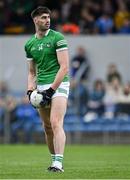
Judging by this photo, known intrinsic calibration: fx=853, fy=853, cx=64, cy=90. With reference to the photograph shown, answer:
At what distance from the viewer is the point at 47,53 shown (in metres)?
13.3

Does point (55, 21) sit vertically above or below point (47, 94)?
above

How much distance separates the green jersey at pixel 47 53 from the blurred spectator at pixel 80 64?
13026 mm

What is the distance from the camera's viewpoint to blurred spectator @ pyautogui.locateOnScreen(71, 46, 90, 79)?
1043 inches

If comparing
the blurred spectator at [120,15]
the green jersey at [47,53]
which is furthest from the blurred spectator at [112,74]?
the green jersey at [47,53]

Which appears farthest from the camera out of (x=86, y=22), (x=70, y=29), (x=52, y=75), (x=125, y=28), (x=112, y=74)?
(x=86, y=22)

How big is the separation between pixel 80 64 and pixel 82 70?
0.69ft

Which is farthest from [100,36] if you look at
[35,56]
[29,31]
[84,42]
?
[35,56]

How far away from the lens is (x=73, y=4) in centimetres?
2794

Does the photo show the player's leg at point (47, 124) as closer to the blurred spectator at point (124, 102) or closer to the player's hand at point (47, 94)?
the player's hand at point (47, 94)

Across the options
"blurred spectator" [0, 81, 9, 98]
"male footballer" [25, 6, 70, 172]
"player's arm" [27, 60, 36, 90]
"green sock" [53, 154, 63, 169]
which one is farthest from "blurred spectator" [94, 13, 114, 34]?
"green sock" [53, 154, 63, 169]

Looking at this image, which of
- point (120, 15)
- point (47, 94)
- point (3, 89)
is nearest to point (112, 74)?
point (120, 15)

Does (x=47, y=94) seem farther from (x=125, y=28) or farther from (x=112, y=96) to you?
(x=125, y=28)

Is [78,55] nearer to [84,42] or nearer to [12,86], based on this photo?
[84,42]

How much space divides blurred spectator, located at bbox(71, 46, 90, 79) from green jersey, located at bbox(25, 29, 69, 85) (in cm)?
1303
